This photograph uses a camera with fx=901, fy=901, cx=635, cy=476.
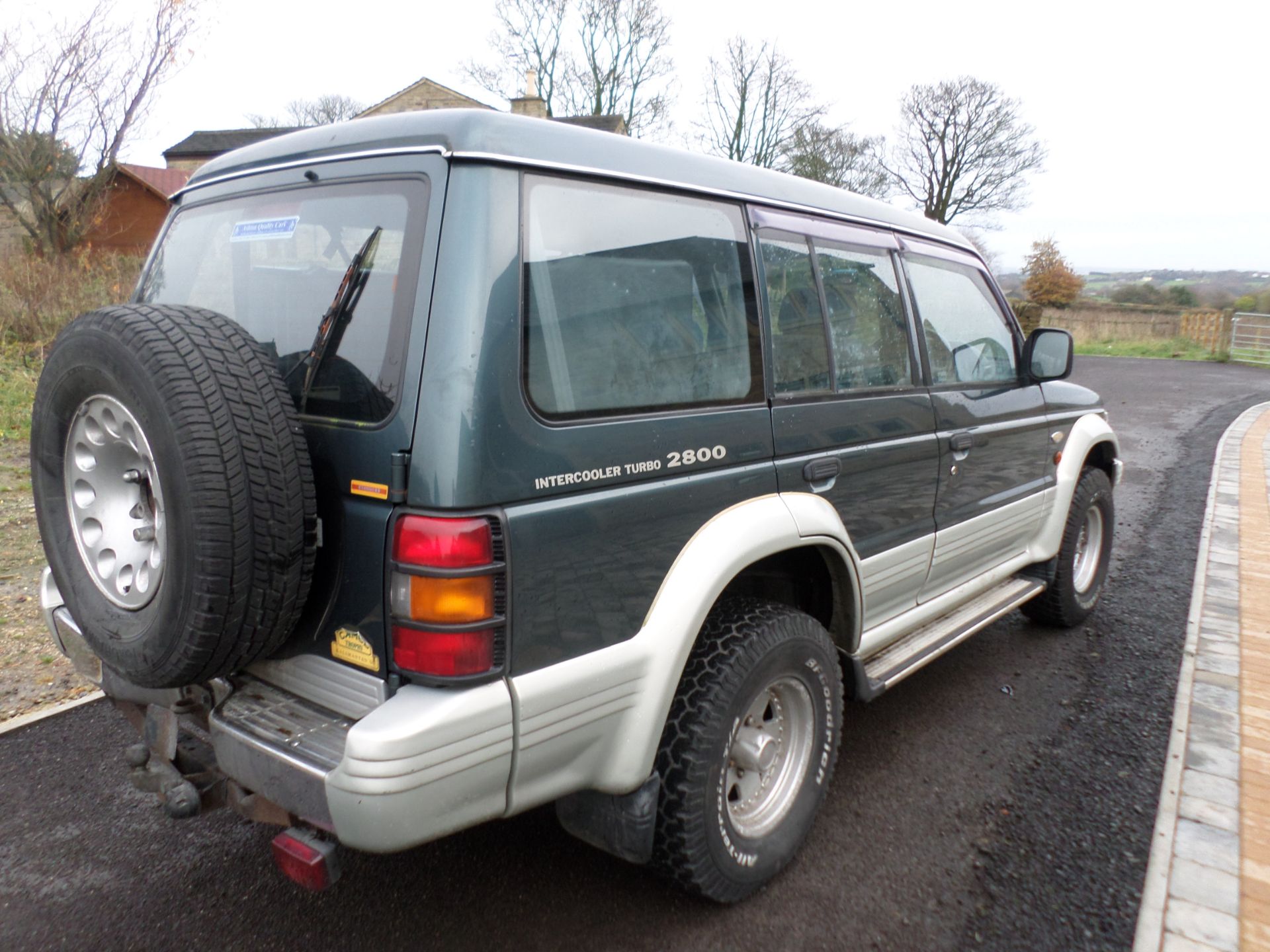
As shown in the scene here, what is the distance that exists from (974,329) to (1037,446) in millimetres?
700

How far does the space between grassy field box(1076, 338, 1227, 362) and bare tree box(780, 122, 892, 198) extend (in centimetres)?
1051

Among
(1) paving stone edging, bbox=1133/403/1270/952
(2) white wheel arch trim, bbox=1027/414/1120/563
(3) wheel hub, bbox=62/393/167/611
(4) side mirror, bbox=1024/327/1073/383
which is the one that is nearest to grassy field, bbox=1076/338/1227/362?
(1) paving stone edging, bbox=1133/403/1270/952

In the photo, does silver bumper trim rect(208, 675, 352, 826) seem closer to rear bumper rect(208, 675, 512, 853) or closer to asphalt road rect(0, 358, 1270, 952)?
rear bumper rect(208, 675, 512, 853)

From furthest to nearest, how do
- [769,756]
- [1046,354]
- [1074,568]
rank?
[1074,568]
[1046,354]
[769,756]

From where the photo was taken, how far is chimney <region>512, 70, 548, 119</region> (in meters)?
31.1

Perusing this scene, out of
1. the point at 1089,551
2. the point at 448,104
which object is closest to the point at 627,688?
the point at 1089,551

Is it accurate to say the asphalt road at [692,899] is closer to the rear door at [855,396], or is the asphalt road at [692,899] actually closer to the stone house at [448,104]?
the rear door at [855,396]

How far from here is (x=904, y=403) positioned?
3.21m

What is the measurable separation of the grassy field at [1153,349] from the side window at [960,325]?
25.5 meters

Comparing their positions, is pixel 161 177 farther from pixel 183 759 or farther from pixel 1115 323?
pixel 183 759

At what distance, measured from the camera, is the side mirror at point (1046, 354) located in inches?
159

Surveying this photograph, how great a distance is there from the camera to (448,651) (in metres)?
1.89

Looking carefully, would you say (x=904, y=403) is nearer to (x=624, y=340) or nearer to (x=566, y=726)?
(x=624, y=340)

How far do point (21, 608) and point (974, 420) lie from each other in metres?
4.69
